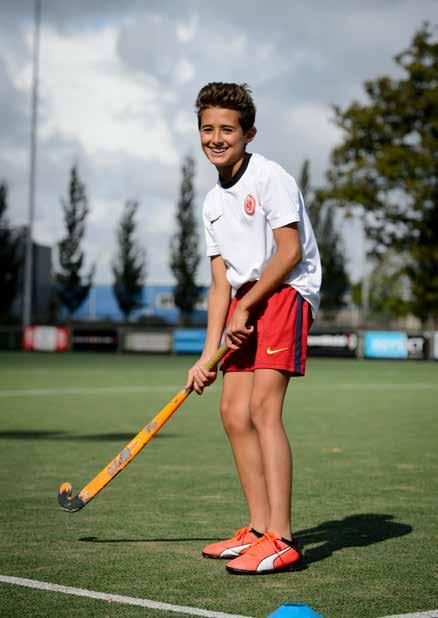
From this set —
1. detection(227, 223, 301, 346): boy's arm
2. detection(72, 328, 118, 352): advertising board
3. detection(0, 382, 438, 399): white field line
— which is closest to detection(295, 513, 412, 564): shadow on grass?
detection(227, 223, 301, 346): boy's arm

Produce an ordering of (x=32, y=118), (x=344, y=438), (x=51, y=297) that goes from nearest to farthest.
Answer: (x=344, y=438) < (x=32, y=118) < (x=51, y=297)

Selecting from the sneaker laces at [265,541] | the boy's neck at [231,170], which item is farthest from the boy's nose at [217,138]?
the sneaker laces at [265,541]

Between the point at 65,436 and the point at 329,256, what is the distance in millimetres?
59622

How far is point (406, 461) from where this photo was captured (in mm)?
8664

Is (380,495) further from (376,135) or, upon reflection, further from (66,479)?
(376,135)

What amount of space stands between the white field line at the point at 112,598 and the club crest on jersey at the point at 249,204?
71.9 inches

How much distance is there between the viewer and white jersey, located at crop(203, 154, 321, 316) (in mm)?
4699

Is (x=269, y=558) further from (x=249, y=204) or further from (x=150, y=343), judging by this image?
(x=150, y=343)

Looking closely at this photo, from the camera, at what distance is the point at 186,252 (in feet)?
220

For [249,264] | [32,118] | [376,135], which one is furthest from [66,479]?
[32,118]

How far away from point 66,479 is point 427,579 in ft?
11.9

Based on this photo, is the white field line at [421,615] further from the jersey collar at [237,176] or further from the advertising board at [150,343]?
the advertising board at [150,343]

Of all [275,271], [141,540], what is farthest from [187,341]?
[275,271]

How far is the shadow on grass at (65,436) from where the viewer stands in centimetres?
1009
